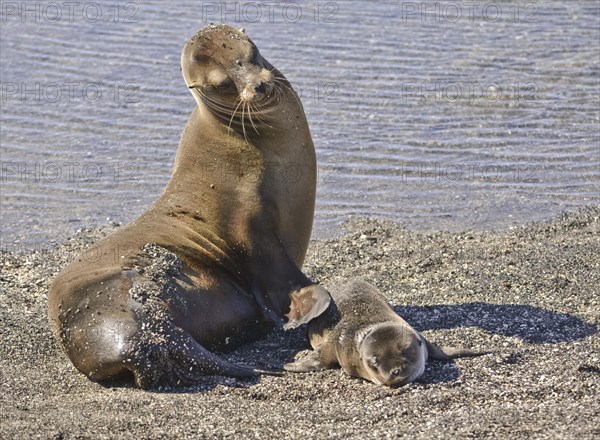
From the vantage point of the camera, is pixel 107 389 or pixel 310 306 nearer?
pixel 107 389

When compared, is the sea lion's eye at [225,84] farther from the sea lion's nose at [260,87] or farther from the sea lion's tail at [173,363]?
the sea lion's tail at [173,363]

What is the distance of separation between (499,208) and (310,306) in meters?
4.43

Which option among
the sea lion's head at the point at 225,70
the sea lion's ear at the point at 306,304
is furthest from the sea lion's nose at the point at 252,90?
the sea lion's ear at the point at 306,304

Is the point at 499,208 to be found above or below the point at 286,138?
below

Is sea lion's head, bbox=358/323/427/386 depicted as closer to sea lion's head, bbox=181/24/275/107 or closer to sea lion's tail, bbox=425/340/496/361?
sea lion's tail, bbox=425/340/496/361

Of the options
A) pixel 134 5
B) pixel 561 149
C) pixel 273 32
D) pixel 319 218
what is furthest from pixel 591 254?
pixel 134 5

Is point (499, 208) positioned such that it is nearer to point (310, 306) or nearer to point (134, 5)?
point (310, 306)

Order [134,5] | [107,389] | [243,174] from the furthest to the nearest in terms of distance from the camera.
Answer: [134,5], [243,174], [107,389]

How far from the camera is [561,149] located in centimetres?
1279

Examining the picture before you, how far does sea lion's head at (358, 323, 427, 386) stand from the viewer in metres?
6.67

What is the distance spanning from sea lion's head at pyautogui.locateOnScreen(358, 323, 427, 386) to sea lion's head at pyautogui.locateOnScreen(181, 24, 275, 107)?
2.07m

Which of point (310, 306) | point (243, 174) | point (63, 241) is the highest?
point (243, 174)

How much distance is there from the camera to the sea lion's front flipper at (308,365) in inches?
280

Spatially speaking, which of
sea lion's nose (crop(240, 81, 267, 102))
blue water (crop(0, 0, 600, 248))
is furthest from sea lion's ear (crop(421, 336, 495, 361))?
blue water (crop(0, 0, 600, 248))
